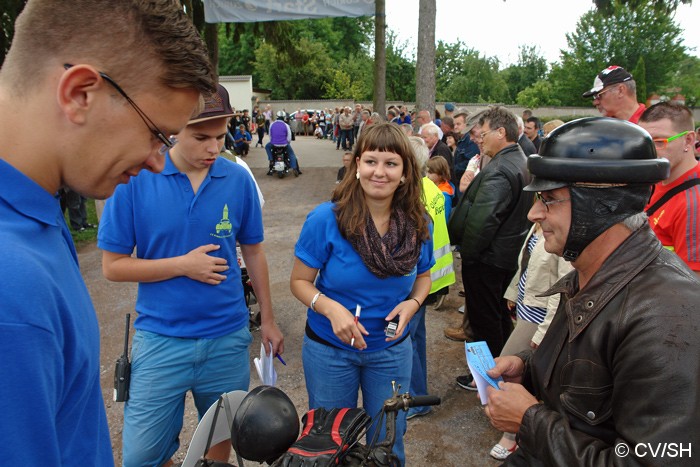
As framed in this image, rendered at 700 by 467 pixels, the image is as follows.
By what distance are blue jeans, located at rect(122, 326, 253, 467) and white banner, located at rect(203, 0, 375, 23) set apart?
8174 mm

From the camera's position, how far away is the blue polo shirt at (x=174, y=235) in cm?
227

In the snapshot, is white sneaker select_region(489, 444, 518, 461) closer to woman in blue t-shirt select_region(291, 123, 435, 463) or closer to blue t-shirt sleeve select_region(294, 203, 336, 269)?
woman in blue t-shirt select_region(291, 123, 435, 463)

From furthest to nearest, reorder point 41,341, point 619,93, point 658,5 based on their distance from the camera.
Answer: point 658,5, point 619,93, point 41,341

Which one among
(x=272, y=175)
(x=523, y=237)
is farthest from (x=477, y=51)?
(x=523, y=237)

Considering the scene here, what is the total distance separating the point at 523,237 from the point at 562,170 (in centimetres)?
295

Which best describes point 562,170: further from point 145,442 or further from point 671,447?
point 145,442

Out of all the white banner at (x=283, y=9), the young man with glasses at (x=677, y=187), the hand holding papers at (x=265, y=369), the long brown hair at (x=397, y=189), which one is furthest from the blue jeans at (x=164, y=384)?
the white banner at (x=283, y=9)

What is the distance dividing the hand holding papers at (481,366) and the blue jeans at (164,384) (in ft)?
4.12

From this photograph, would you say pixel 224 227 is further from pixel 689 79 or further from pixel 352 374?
pixel 689 79

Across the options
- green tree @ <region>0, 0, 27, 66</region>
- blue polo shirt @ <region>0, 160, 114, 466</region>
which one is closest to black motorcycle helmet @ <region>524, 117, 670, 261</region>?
blue polo shirt @ <region>0, 160, 114, 466</region>

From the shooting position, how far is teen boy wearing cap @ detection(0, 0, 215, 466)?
81 centimetres

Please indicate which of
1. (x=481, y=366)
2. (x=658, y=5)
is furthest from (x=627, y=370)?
(x=658, y=5)

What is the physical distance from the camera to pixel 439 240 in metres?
4.04

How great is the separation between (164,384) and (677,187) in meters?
3.56
